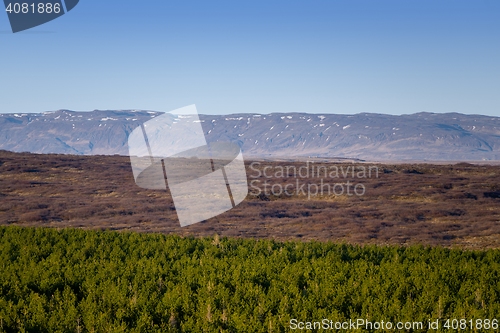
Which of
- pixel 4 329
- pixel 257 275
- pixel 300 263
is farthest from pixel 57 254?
pixel 300 263

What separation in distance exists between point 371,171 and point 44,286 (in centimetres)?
6112

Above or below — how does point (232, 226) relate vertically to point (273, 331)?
below

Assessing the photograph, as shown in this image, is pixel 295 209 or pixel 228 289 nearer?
pixel 228 289

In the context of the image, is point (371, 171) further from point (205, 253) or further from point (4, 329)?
point (4, 329)

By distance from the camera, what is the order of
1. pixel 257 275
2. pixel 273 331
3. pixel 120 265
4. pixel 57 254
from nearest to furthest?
1. pixel 273 331
2. pixel 257 275
3. pixel 120 265
4. pixel 57 254

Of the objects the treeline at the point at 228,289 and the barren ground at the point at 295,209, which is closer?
the treeline at the point at 228,289

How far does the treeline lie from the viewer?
324 inches

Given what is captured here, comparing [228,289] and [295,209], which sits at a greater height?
[228,289]

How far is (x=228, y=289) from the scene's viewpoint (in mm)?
9766

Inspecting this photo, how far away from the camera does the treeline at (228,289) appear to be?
8234mm

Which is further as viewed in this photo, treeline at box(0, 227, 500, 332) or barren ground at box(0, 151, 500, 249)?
barren ground at box(0, 151, 500, 249)

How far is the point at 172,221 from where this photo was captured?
34781mm

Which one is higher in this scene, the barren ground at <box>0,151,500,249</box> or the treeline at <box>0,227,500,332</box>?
the treeline at <box>0,227,500,332</box>

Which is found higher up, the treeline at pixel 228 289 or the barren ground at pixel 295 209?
the treeline at pixel 228 289
